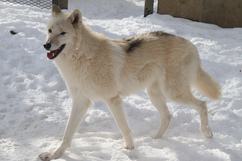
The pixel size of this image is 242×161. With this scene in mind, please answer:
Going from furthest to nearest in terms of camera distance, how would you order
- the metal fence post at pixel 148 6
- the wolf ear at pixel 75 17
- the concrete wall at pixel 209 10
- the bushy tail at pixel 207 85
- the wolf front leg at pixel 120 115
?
the metal fence post at pixel 148 6
the concrete wall at pixel 209 10
the bushy tail at pixel 207 85
the wolf front leg at pixel 120 115
the wolf ear at pixel 75 17

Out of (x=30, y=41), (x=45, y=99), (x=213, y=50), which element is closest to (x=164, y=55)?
(x=45, y=99)

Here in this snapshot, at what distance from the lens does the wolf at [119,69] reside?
3074mm

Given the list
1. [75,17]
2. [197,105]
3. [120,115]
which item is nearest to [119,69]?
[120,115]

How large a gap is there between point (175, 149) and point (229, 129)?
952 mm

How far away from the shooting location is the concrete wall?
279 inches

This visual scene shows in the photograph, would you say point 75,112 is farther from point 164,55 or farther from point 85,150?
point 164,55

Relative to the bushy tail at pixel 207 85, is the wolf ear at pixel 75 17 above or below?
above

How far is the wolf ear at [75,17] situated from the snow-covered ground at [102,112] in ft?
4.70

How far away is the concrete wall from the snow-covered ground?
0.42m

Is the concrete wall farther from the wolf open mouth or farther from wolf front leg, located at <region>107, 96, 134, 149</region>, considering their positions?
the wolf open mouth

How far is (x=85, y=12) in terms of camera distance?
31.8ft

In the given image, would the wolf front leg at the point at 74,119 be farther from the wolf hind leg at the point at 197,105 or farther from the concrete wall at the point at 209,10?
the concrete wall at the point at 209,10

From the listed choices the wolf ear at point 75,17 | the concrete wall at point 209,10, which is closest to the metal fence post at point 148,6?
the concrete wall at point 209,10

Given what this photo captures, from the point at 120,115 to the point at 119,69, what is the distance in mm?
530
